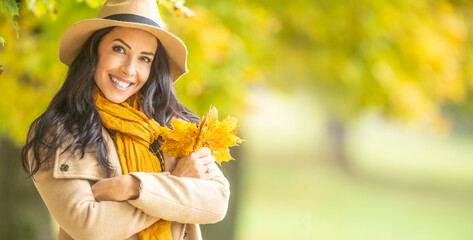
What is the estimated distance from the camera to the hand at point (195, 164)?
6.96 feet

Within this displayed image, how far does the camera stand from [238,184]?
257 inches

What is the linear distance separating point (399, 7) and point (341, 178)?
17028 mm

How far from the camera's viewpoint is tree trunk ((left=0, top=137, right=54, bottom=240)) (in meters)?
5.59

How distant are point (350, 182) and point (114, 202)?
2052cm

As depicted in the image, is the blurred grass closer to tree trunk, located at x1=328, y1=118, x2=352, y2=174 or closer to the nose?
tree trunk, located at x1=328, y1=118, x2=352, y2=174

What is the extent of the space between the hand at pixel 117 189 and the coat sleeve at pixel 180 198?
2 centimetres

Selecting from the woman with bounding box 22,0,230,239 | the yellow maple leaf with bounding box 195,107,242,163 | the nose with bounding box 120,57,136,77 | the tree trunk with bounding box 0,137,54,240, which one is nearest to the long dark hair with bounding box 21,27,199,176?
the woman with bounding box 22,0,230,239

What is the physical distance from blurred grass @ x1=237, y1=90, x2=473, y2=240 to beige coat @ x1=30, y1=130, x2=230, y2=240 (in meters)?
3.88

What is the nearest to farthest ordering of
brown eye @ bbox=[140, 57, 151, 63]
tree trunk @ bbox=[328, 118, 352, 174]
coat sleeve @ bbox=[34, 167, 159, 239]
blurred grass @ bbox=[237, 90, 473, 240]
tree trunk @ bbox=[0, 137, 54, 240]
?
coat sleeve @ bbox=[34, 167, 159, 239]
brown eye @ bbox=[140, 57, 151, 63]
tree trunk @ bbox=[0, 137, 54, 240]
blurred grass @ bbox=[237, 90, 473, 240]
tree trunk @ bbox=[328, 118, 352, 174]

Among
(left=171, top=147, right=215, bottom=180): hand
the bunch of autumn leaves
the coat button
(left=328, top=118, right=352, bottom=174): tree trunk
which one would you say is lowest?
the coat button

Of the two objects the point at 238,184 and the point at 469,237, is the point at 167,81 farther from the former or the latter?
the point at 469,237

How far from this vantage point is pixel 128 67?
6.98ft

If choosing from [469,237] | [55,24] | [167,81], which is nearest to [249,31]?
[55,24]

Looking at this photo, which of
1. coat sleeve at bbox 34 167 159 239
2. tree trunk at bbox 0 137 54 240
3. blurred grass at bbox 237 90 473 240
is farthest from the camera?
blurred grass at bbox 237 90 473 240
